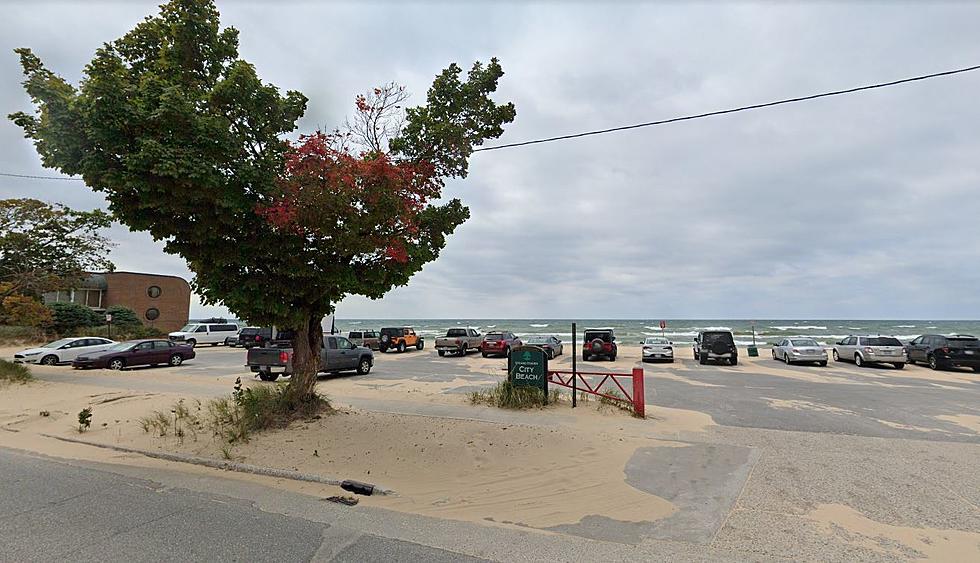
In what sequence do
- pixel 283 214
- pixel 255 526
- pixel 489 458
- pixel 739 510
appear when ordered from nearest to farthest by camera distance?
1. pixel 255 526
2. pixel 739 510
3. pixel 283 214
4. pixel 489 458

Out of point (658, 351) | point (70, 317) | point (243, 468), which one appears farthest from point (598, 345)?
point (70, 317)

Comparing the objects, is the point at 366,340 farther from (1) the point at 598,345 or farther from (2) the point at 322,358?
(1) the point at 598,345

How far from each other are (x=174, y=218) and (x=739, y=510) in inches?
325

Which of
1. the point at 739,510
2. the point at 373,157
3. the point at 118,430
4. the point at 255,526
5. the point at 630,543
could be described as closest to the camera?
the point at 630,543

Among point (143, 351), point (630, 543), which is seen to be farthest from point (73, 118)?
point (143, 351)

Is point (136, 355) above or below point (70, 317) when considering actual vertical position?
below

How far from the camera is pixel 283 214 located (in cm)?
668

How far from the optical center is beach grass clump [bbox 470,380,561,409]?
1066cm

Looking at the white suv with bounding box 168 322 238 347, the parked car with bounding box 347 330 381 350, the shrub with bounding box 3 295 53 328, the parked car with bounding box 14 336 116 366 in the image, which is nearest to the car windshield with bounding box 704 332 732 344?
the parked car with bounding box 347 330 381 350

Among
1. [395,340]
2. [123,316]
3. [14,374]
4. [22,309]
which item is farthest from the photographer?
[123,316]

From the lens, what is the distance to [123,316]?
126 ft

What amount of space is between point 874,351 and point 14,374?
34.3 metres

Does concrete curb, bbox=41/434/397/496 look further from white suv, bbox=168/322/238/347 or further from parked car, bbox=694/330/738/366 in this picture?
white suv, bbox=168/322/238/347

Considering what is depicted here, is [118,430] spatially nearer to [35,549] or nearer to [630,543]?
[35,549]
